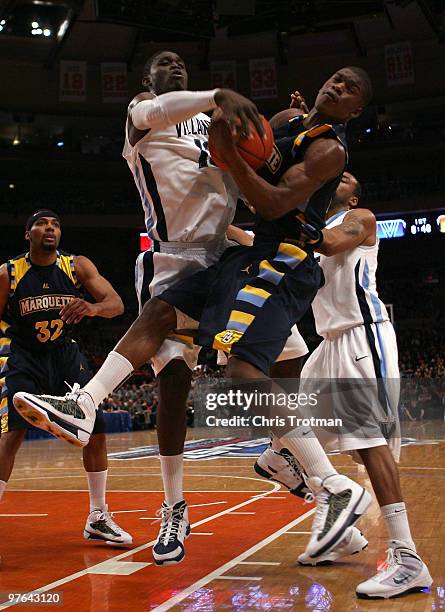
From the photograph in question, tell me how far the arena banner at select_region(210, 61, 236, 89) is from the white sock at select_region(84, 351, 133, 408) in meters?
20.8

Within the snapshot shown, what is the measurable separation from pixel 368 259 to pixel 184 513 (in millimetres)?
1687

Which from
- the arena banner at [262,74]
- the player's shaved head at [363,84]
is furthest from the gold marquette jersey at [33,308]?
the arena banner at [262,74]

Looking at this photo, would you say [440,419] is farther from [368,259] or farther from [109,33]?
[109,33]

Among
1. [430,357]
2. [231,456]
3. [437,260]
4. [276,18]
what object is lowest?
[231,456]

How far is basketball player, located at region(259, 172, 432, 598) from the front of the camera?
12.0 feet

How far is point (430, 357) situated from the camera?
23547mm

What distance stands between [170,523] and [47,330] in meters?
1.50

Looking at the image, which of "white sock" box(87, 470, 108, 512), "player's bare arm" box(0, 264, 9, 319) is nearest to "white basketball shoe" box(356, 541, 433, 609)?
"white sock" box(87, 470, 108, 512)

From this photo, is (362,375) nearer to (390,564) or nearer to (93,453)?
(390,564)

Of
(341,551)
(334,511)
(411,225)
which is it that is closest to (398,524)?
(334,511)

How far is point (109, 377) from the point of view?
12.2 ft

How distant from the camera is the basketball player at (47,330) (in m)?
4.76

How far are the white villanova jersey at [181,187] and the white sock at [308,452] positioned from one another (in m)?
1.09

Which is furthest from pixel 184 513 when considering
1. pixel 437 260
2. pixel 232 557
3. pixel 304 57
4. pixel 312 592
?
A: pixel 437 260
